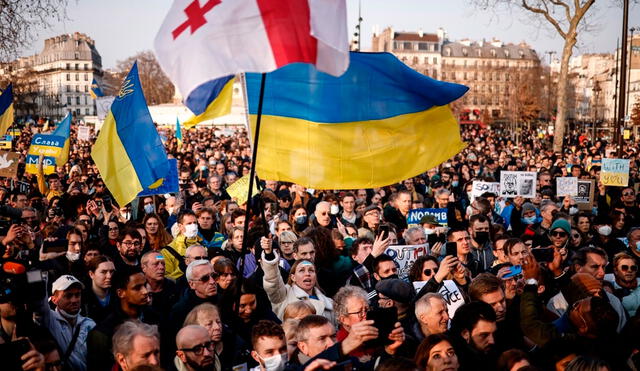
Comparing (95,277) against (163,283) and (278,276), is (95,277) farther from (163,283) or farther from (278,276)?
(278,276)

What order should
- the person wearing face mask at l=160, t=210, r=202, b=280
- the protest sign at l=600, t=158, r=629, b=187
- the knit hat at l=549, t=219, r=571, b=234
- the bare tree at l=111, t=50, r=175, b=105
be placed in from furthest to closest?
1. the bare tree at l=111, t=50, r=175, b=105
2. the protest sign at l=600, t=158, r=629, b=187
3. the knit hat at l=549, t=219, r=571, b=234
4. the person wearing face mask at l=160, t=210, r=202, b=280

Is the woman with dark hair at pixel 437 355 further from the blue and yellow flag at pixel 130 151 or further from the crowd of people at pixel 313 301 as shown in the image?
the blue and yellow flag at pixel 130 151

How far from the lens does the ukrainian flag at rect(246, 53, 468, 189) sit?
5.38 metres

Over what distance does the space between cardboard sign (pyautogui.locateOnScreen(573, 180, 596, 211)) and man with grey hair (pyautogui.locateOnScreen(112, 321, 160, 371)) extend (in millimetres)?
9842

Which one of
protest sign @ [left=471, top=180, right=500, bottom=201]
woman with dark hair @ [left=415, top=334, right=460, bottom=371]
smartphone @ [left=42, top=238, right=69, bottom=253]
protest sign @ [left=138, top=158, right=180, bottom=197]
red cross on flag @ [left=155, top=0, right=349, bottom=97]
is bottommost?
woman with dark hair @ [left=415, top=334, right=460, bottom=371]

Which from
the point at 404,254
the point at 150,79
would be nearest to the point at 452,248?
the point at 404,254

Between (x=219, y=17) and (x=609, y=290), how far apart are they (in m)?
3.90

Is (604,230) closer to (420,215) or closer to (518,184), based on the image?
(420,215)

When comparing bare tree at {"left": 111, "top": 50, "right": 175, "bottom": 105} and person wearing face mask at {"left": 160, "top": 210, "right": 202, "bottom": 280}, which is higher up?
bare tree at {"left": 111, "top": 50, "right": 175, "bottom": 105}

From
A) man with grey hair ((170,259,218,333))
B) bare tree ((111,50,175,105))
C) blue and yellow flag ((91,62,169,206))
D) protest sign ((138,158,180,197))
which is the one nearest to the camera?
man with grey hair ((170,259,218,333))

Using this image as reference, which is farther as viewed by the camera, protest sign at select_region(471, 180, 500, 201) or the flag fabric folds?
protest sign at select_region(471, 180, 500, 201)

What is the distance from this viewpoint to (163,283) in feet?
18.8

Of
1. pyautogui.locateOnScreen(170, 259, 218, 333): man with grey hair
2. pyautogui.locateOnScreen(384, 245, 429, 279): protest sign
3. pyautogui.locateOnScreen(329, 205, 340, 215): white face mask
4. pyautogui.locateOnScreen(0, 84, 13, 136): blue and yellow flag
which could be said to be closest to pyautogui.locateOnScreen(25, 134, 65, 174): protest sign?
pyautogui.locateOnScreen(0, 84, 13, 136): blue and yellow flag

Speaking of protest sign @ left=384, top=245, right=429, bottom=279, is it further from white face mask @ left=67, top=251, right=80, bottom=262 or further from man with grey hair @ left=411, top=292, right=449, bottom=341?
white face mask @ left=67, top=251, right=80, bottom=262
